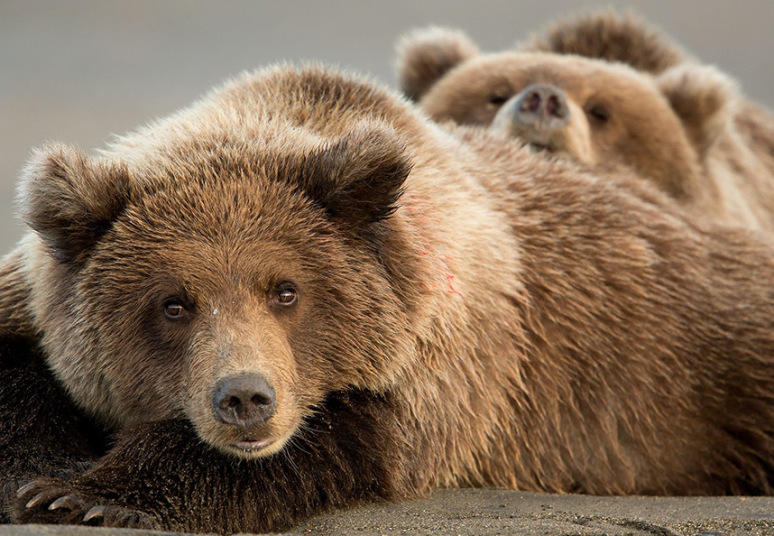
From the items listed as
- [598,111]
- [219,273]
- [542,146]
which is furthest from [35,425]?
[598,111]

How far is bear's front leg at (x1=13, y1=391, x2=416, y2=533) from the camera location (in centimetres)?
496

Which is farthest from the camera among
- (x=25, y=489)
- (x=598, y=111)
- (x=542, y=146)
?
(x=598, y=111)

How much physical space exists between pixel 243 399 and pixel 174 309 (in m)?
0.60

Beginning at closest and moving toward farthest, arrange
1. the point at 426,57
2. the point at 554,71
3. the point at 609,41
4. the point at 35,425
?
the point at 35,425, the point at 554,71, the point at 426,57, the point at 609,41

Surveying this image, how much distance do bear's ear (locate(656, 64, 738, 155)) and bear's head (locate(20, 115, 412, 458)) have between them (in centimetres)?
540

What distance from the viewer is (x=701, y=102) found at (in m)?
10.2

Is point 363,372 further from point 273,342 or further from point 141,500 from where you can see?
point 141,500

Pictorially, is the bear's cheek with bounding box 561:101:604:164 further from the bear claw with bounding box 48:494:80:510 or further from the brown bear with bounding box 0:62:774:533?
the bear claw with bounding box 48:494:80:510

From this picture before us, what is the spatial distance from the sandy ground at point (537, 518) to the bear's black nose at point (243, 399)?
549 millimetres

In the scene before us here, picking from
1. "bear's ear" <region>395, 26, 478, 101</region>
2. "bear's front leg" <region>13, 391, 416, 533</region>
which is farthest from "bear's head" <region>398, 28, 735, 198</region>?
"bear's front leg" <region>13, 391, 416, 533</region>

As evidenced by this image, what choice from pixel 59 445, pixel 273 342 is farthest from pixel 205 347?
pixel 59 445

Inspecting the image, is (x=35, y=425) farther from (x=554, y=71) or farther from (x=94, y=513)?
(x=554, y=71)

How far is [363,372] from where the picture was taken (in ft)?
18.1

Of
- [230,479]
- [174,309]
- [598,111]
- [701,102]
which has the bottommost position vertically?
[230,479]
